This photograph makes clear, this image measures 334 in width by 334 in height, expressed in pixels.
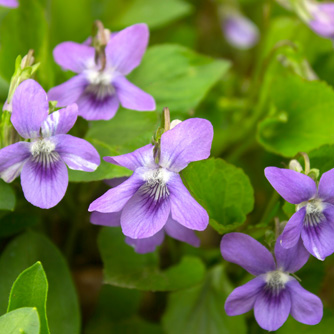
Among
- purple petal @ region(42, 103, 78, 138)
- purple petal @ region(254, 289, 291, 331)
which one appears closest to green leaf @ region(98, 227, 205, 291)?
purple petal @ region(254, 289, 291, 331)

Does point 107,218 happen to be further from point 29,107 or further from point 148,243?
point 29,107

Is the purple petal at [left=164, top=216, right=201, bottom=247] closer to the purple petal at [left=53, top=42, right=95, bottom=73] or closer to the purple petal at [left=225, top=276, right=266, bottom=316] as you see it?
the purple petal at [left=225, top=276, right=266, bottom=316]

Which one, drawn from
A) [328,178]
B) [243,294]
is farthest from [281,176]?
[243,294]

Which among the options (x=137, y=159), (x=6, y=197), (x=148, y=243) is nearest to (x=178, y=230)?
(x=148, y=243)

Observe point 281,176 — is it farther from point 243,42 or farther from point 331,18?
point 243,42

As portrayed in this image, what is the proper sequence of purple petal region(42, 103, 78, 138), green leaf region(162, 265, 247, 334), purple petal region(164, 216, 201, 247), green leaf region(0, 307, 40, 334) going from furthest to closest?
green leaf region(162, 265, 247, 334), purple petal region(164, 216, 201, 247), purple petal region(42, 103, 78, 138), green leaf region(0, 307, 40, 334)

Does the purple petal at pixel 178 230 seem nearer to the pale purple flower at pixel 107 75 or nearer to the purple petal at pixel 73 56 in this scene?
the pale purple flower at pixel 107 75
